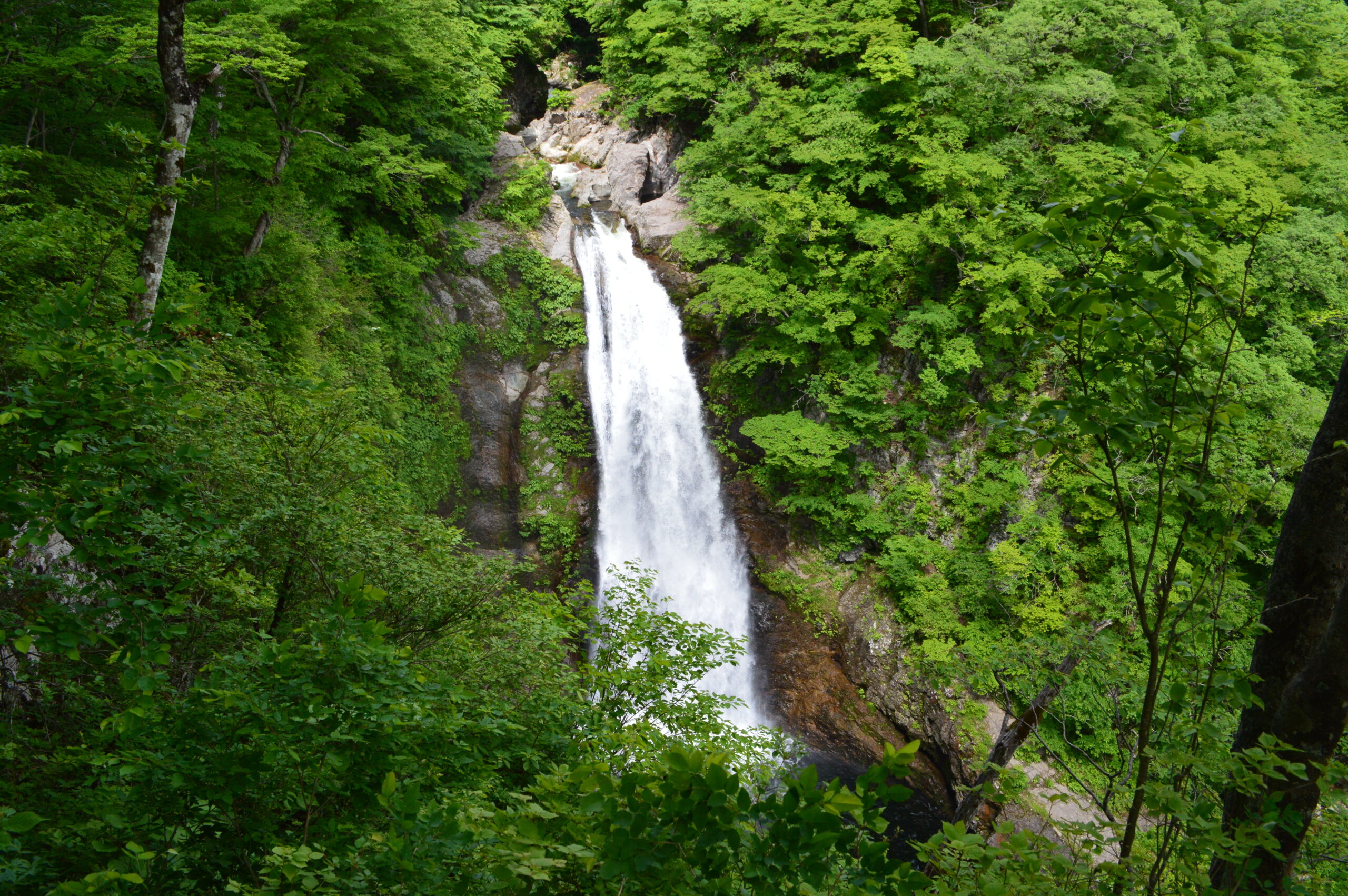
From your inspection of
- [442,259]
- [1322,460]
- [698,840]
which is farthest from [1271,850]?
[442,259]

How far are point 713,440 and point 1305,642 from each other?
1293cm

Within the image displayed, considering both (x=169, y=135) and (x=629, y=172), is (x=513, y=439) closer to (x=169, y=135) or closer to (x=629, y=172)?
(x=169, y=135)

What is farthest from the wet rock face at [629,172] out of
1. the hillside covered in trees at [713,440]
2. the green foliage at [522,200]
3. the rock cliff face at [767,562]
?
the green foliage at [522,200]

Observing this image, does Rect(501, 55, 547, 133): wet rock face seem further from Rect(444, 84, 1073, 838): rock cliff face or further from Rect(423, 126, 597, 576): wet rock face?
Rect(423, 126, 597, 576): wet rock face

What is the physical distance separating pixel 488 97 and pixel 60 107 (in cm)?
889

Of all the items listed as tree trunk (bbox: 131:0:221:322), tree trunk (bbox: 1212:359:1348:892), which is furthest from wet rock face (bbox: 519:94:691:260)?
tree trunk (bbox: 1212:359:1348:892)

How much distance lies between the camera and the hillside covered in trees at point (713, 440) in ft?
6.39

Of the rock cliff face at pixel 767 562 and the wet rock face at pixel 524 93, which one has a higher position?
the wet rock face at pixel 524 93

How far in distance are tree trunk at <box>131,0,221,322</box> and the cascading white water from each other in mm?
9307

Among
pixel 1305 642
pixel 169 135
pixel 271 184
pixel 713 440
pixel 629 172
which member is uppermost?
pixel 629 172

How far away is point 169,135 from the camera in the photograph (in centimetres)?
571

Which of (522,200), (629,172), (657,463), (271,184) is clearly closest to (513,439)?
(657,463)

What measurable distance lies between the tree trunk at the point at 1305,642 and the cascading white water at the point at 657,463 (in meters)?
10.7

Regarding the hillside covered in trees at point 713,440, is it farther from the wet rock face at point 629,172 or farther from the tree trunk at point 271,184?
the wet rock face at point 629,172
